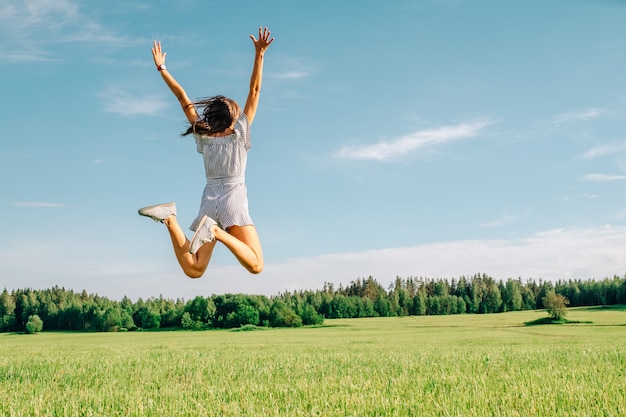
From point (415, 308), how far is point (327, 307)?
2080 centimetres

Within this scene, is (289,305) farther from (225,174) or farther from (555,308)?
(225,174)

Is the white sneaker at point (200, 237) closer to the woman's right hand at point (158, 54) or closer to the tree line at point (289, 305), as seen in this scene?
the woman's right hand at point (158, 54)

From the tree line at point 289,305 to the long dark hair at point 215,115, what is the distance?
99.0 m

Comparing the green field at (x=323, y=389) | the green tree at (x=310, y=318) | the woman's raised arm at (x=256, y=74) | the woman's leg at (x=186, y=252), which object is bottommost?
the green tree at (x=310, y=318)

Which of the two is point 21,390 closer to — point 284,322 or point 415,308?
point 284,322

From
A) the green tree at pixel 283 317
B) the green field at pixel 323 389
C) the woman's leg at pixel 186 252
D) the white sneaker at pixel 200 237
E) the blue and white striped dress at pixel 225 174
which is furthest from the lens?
the green tree at pixel 283 317

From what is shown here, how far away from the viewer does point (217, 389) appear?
8.70 metres

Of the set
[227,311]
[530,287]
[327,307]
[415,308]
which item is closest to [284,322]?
[227,311]

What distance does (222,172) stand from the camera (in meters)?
6.69

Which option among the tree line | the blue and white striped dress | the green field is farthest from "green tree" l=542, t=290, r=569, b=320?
the blue and white striped dress

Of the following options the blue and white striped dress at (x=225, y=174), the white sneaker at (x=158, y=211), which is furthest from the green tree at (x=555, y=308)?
the white sneaker at (x=158, y=211)

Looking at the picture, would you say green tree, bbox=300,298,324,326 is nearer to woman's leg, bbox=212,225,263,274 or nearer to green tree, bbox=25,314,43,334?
green tree, bbox=25,314,43,334

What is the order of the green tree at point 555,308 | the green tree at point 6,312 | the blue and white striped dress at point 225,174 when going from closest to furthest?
the blue and white striped dress at point 225,174 → the green tree at point 555,308 → the green tree at point 6,312

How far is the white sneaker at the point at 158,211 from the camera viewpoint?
6031 millimetres
